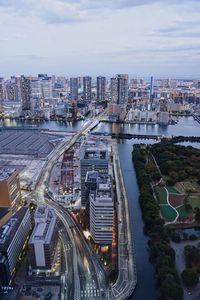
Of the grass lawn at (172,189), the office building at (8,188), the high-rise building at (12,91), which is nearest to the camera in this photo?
the office building at (8,188)

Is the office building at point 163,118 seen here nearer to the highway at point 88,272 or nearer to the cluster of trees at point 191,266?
the highway at point 88,272

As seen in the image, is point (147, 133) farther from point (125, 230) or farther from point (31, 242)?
point (31, 242)

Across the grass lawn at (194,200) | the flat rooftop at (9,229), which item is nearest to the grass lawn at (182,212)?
the grass lawn at (194,200)

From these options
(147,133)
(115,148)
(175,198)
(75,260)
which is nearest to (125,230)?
(75,260)

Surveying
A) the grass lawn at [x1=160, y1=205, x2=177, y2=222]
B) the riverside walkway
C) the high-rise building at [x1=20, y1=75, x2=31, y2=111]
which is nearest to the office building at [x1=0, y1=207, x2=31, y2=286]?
the riverside walkway

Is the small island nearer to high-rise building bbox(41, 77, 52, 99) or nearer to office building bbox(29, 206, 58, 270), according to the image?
office building bbox(29, 206, 58, 270)
